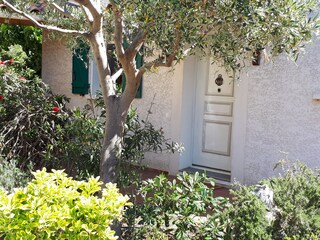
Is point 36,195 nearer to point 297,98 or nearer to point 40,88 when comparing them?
point 40,88

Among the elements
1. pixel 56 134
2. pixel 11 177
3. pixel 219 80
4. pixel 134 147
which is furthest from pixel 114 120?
pixel 219 80

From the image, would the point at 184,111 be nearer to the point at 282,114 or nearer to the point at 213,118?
the point at 213,118

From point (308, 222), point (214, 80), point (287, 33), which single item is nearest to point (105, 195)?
point (308, 222)

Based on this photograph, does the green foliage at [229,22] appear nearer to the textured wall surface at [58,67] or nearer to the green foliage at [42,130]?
the green foliage at [42,130]

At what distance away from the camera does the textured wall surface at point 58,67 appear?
9.72 meters

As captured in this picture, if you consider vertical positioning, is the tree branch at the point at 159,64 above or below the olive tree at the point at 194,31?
below

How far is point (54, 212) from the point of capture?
273 cm

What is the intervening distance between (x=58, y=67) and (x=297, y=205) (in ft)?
24.0

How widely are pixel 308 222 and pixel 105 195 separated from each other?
6.03 feet

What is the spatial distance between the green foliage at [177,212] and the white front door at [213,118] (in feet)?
11.3

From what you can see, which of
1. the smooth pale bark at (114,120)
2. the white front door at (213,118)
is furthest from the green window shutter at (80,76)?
the smooth pale bark at (114,120)

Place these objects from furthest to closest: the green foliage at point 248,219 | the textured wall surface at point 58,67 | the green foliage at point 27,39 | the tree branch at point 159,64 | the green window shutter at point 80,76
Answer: the green foliage at point 27,39, the textured wall surface at point 58,67, the green window shutter at point 80,76, the tree branch at point 159,64, the green foliage at point 248,219

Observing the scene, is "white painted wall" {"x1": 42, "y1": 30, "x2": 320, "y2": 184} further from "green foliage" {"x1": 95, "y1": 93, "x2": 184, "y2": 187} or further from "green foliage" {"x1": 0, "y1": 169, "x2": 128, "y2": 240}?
"green foliage" {"x1": 0, "y1": 169, "x2": 128, "y2": 240}

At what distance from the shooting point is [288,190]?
4117 mm
